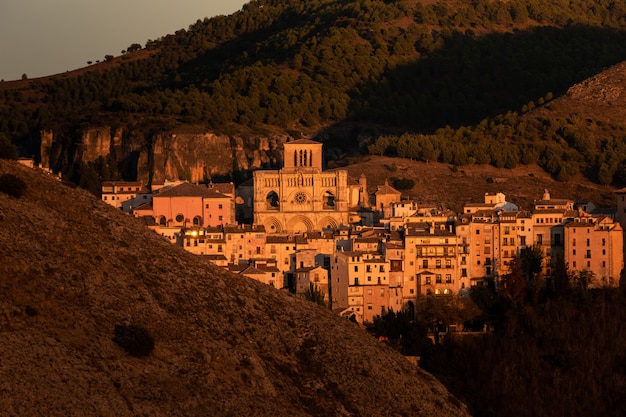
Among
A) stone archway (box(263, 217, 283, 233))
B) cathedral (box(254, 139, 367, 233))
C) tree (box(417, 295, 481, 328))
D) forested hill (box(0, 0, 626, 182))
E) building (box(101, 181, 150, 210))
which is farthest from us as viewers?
forested hill (box(0, 0, 626, 182))

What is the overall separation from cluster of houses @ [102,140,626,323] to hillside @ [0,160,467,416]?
14778 mm

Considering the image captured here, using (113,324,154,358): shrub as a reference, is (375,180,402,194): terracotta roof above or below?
above

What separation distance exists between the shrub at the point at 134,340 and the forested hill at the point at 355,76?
203 feet

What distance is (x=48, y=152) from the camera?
12088 centimetres

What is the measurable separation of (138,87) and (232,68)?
8212 mm

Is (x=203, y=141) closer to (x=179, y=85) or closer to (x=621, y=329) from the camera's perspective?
(x=179, y=85)

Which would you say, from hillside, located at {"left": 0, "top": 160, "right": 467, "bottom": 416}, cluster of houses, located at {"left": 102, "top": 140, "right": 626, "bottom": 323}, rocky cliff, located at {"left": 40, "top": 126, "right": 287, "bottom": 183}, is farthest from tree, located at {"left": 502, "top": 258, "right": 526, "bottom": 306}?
rocky cliff, located at {"left": 40, "top": 126, "right": 287, "bottom": 183}

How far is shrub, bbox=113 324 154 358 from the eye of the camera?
5091cm

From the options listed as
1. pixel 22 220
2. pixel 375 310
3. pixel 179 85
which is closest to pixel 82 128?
pixel 179 85

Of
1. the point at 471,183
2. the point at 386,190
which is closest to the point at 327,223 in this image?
the point at 386,190

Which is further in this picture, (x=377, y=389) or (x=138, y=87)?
(x=138, y=87)

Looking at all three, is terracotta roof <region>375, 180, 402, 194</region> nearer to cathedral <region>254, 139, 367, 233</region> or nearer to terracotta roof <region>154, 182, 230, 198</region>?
cathedral <region>254, 139, 367, 233</region>

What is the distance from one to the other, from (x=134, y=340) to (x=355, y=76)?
9396 centimetres

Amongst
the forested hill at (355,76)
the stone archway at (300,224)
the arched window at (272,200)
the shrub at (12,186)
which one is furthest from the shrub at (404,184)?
the shrub at (12,186)
